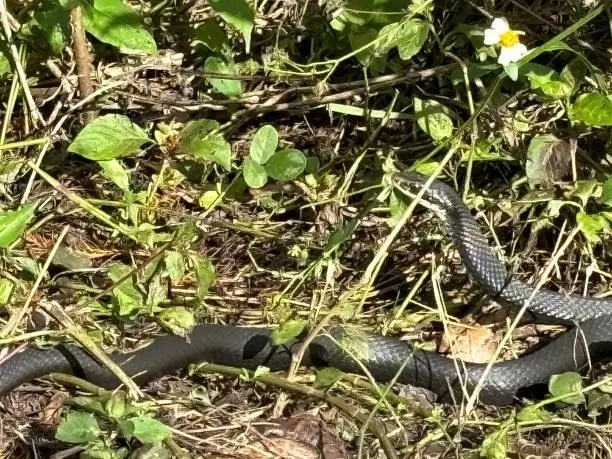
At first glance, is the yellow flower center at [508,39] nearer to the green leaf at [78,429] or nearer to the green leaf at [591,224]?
the green leaf at [591,224]

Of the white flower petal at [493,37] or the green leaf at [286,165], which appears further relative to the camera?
the green leaf at [286,165]

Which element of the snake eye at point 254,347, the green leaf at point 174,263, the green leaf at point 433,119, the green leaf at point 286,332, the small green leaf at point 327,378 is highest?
the green leaf at point 433,119

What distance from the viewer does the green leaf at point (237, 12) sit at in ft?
9.59

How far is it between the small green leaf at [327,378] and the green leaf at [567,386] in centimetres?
67

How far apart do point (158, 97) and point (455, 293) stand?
1.33 m

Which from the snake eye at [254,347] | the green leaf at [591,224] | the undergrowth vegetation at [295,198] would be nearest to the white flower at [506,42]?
the undergrowth vegetation at [295,198]

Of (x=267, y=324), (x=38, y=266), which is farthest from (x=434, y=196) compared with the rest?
(x=38, y=266)

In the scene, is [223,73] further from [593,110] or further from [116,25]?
[593,110]

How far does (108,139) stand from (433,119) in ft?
3.67

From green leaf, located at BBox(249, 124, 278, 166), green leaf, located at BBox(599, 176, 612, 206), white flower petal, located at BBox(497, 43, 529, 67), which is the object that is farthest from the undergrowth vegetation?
white flower petal, located at BBox(497, 43, 529, 67)

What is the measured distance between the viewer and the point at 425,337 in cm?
339

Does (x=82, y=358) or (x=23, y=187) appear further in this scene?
(x=23, y=187)

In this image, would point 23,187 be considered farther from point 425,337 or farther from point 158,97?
point 425,337

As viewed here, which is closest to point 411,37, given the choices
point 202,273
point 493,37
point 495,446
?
point 493,37
